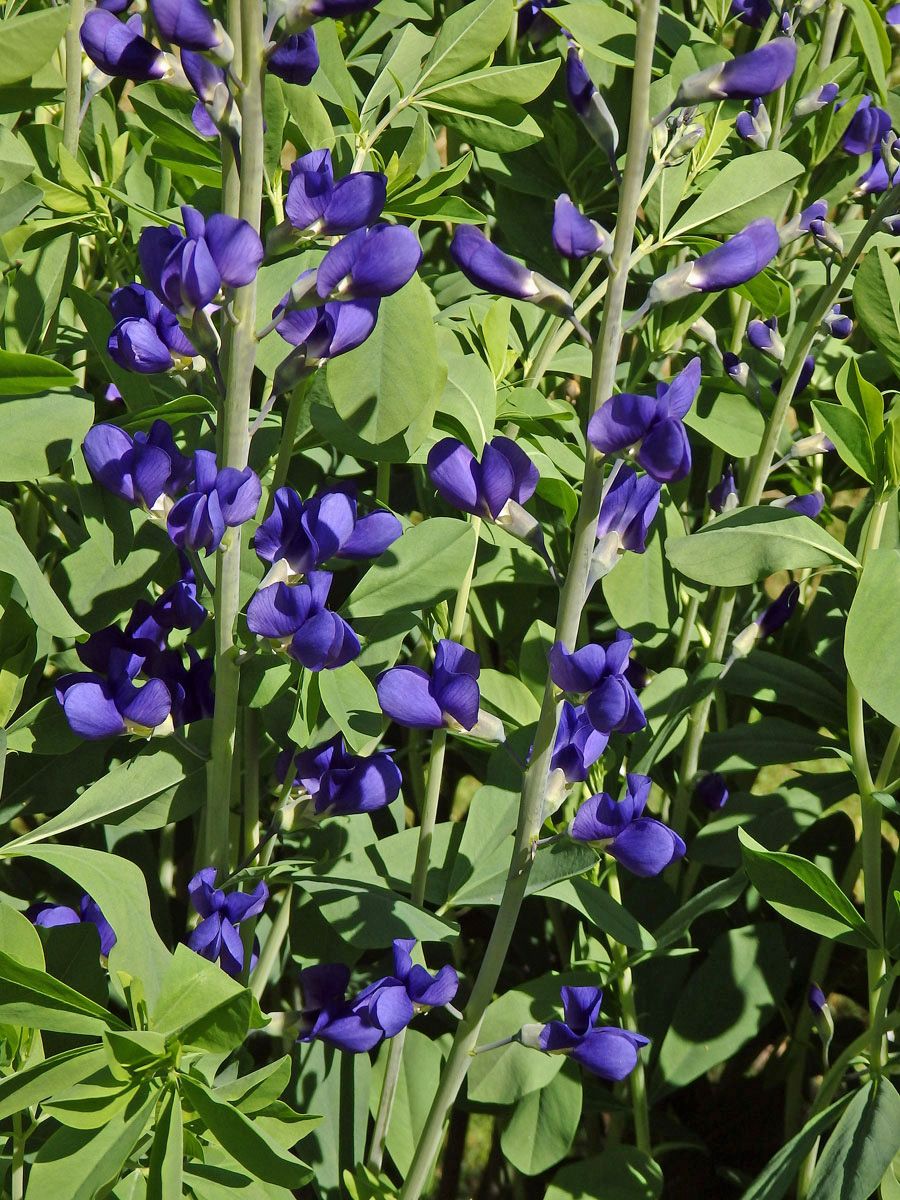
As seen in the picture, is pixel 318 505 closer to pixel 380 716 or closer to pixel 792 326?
pixel 380 716

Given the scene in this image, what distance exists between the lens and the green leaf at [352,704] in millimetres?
894

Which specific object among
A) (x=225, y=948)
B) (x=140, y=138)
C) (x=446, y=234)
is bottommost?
(x=225, y=948)

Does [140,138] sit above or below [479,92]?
below

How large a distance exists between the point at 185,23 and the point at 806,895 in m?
0.81

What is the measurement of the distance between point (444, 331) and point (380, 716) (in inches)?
17.1

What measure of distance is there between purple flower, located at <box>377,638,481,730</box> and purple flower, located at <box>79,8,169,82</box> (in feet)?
1.47

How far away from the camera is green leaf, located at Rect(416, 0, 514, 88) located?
1.00m

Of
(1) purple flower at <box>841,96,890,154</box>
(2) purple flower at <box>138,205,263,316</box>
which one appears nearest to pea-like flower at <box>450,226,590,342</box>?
(2) purple flower at <box>138,205,263,316</box>

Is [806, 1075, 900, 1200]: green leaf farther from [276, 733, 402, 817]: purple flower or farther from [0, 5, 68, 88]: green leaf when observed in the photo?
[0, 5, 68, 88]: green leaf

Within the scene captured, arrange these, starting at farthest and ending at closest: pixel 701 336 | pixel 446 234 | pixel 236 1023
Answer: pixel 446 234, pixel 701 336, pixel 236 1023

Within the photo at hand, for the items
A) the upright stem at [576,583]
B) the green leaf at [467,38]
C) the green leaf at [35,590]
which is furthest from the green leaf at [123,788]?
the green leaf at [467,38]

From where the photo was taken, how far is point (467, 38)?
3.31ft

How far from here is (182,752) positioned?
974 mm

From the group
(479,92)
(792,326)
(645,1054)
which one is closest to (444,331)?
(479,92)
